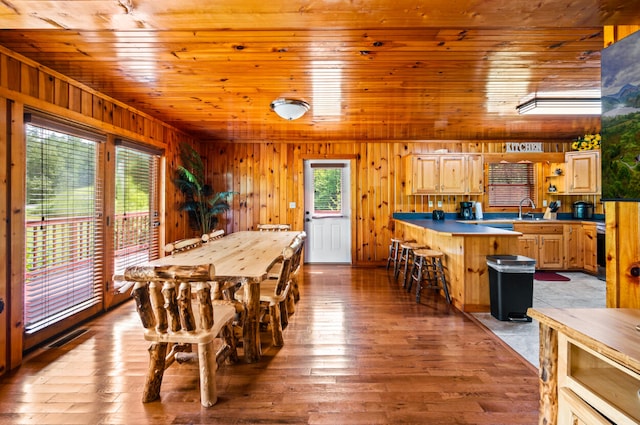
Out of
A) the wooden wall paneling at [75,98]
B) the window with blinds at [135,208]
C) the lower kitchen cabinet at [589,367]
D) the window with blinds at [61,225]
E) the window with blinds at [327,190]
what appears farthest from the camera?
the window with blinds at [327,190]

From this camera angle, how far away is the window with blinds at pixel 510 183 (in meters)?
5.77

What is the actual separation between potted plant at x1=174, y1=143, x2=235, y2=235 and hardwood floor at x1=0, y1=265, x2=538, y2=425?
2373 mm

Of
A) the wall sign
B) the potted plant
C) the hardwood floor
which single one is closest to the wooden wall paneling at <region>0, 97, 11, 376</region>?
the hardwood floor

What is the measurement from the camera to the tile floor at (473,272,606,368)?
2551 mm

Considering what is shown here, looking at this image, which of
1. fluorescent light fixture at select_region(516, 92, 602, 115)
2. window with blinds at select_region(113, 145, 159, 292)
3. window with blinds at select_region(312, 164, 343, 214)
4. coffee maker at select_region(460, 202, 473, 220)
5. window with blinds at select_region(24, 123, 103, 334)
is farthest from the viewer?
window with blinds at select_region(312, 164, 343, 214)

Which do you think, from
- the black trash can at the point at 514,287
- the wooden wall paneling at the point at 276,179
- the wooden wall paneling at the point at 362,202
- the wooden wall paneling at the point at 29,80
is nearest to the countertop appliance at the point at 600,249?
the black trash can at the point at 514,287

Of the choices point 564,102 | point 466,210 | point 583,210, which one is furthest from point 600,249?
point 564,102

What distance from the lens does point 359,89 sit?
316 cm

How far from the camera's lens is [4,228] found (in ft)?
7.27

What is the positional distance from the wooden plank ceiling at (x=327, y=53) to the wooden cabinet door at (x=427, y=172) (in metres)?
0.91

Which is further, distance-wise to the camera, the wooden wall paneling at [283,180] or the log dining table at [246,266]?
the wooden wall paneling at [283,180]

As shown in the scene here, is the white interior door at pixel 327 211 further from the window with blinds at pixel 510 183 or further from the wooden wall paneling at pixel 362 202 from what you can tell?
the window with blinds at pixel 510 183

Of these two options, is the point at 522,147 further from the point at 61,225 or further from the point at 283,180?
the point at 61,225

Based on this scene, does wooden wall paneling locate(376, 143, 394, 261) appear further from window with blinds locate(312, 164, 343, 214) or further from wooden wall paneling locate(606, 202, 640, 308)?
wooden wall paneling locate(606, 202, 640, 308)
